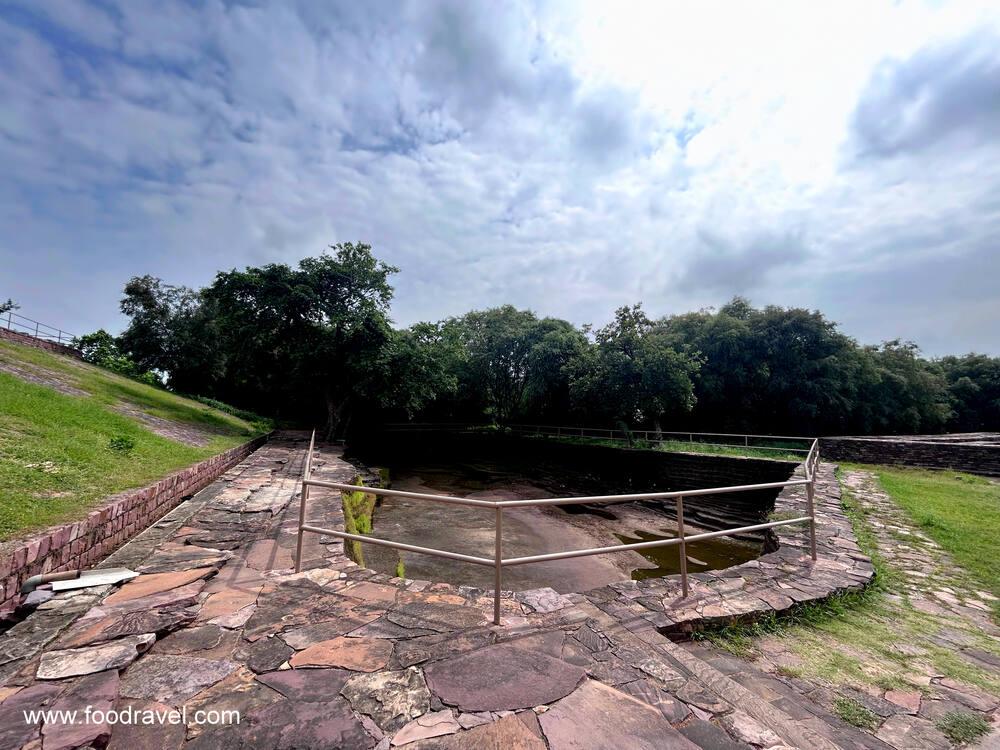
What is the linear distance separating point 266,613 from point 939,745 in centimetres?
385

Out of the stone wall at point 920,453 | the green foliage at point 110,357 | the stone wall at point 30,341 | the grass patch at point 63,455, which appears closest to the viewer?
the grass patch at point 63,455

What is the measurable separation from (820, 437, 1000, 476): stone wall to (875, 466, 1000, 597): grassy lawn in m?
0.64

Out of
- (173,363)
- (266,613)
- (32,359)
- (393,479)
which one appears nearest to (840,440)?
(393,479)

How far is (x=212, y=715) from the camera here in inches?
73.1

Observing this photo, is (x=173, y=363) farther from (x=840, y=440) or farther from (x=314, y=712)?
(x=840, y=440)

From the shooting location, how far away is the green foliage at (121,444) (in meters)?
6.82

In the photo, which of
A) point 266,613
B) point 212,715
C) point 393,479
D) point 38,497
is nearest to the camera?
point 212,715

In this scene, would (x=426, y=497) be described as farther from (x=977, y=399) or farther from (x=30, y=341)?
(x=977, y=399)

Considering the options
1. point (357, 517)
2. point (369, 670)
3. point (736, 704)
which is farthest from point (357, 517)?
point (736, 704)

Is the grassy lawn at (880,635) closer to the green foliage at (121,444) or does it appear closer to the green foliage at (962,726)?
the green foliage at (962,726)

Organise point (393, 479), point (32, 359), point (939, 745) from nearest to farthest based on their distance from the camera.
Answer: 1. point (939, 745)
2. point (32, 359)
3. point (393, 479)

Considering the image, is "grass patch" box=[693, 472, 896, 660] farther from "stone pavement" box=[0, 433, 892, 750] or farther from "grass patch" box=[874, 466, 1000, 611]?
"grass patch" box=[874, 466, 1000, 611]

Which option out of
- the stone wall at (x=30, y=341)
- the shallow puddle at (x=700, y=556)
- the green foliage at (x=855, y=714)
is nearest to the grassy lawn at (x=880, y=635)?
the green foliage at (x=855, y=714)

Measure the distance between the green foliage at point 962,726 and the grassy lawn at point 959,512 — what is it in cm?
269
